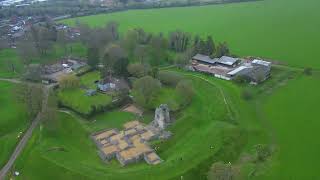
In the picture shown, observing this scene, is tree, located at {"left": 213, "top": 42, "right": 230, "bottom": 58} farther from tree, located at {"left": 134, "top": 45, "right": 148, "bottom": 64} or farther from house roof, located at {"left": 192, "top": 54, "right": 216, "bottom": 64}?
tree, located at {"left": 134, "top": 45, "right": 148, "bottom": 64}

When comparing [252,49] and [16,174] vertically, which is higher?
[252,49]

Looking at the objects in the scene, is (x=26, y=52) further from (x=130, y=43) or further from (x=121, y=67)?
(x=121, y=67)

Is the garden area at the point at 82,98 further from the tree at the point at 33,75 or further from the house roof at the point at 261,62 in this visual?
the house roof at the point at 261,62

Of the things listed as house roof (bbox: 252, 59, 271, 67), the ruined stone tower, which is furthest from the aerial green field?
the ruined stone tower

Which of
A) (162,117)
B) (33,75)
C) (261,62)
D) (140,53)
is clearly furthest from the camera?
(140,53)

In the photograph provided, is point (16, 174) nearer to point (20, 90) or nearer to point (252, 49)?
point (20, 90)

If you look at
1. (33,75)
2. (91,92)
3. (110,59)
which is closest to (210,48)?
(110,59)

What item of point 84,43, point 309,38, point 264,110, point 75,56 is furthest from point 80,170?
point 309,38
